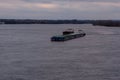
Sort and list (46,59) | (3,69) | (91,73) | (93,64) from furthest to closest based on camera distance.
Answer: (46,59), (93,64), (3,69), (91,73)

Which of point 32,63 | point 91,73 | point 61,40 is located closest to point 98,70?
point 91,73

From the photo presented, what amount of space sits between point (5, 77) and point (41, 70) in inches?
105

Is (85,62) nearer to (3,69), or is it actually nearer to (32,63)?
(32,63)

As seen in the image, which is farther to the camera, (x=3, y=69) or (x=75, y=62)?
(x=75, y=62)

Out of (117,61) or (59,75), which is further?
(117,61)

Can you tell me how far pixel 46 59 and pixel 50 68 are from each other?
4275mm

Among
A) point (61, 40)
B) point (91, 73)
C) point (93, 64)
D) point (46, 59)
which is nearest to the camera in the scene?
point (91, 73)

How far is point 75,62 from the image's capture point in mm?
23203

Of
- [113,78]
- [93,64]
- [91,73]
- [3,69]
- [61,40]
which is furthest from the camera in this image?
[61,40]

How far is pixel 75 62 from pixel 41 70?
12.5 feet

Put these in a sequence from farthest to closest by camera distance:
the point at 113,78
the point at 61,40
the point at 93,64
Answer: the point at 61,40 → the point at 93,64 → the point at 113,78

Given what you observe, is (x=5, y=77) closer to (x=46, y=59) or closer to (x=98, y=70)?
(x=98, y=70)

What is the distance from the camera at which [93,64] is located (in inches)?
875

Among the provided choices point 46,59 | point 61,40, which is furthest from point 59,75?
point 61,40
